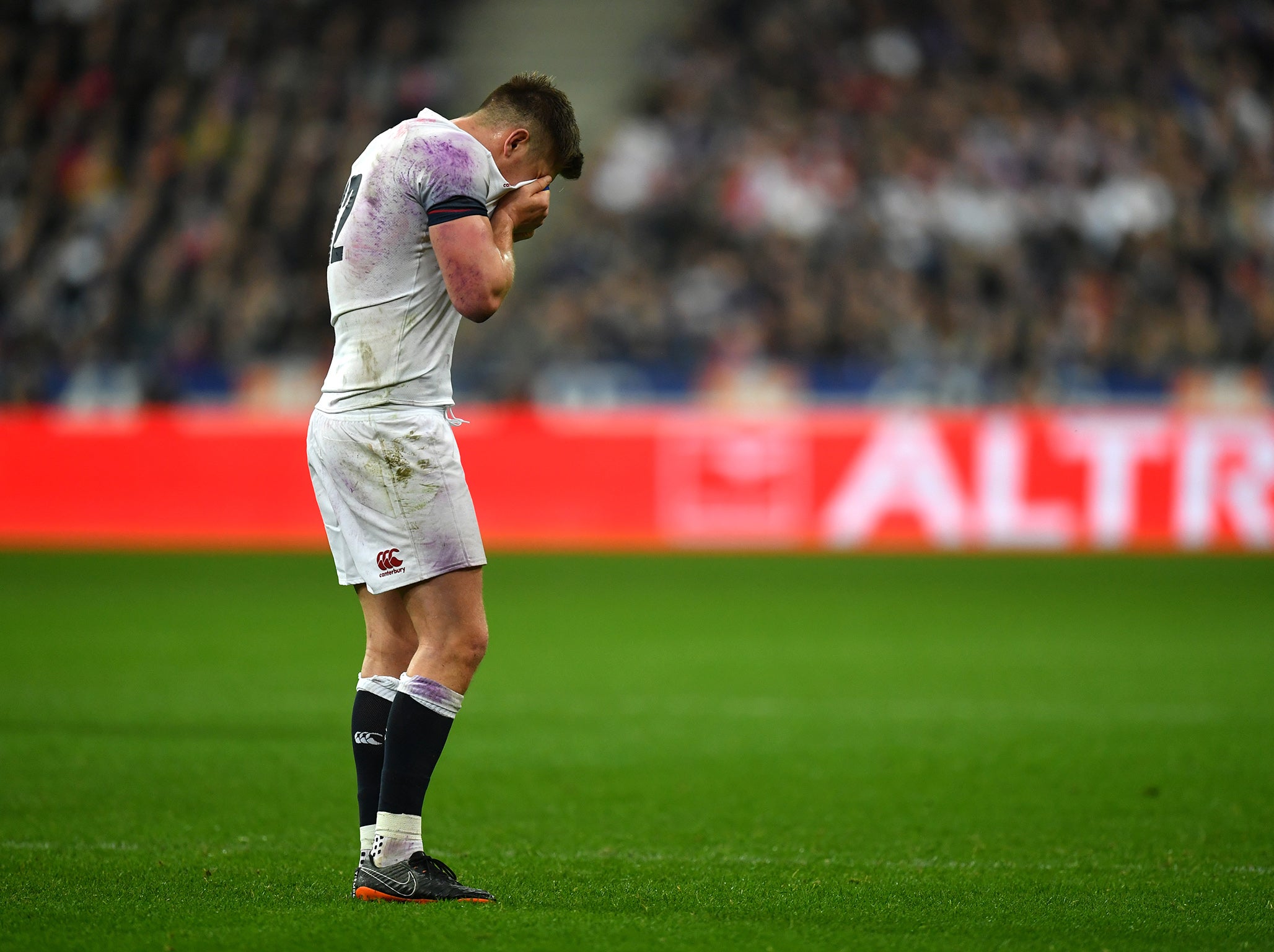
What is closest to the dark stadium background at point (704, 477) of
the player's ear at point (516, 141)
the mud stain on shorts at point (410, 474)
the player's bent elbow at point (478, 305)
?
the mud stain on shorts at point (410, 474)

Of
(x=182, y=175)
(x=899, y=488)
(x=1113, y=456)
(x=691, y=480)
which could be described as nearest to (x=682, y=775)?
(x=691, y=480)

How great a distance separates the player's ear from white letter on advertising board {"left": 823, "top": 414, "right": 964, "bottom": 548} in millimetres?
11349

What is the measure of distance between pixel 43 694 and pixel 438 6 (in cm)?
1790

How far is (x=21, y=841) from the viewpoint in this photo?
488 cm

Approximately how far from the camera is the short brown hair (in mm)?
4176

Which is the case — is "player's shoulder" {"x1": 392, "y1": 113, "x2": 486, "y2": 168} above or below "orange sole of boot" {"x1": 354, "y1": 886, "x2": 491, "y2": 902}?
above

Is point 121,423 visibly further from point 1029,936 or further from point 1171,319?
point 1029,936

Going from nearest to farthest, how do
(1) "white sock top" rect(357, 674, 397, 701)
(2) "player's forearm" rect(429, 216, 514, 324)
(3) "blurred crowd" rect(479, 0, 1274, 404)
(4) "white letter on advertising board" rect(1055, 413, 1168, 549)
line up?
(2) "player's forearm" rect(429, 216, 514, 324)
(1) "white sock top" rect(357, 674, 397, 701)
(4) "white letter on advertising board" rect(1055, 413, 1168, 549)
(3) "blurred crowd" rect(479, 0, 1274, 404)

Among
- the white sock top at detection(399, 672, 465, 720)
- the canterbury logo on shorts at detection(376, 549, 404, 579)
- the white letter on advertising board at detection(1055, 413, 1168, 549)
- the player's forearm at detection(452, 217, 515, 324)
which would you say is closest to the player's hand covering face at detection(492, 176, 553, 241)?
the player's forearm at detection(452, 217, 515, 324)

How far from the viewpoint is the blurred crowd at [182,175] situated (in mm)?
18109

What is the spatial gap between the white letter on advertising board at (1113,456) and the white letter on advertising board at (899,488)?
3.81ft

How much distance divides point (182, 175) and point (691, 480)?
30.5 ft

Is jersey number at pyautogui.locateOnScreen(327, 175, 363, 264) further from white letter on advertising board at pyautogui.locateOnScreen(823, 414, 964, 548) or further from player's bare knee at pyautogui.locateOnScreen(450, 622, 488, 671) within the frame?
white letter on advertising board at pyautogui.locateOnScreen(823, 414, 964, 548)

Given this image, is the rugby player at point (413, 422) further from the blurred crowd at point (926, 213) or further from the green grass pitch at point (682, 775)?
the blurred crowd at point (926, 213)
